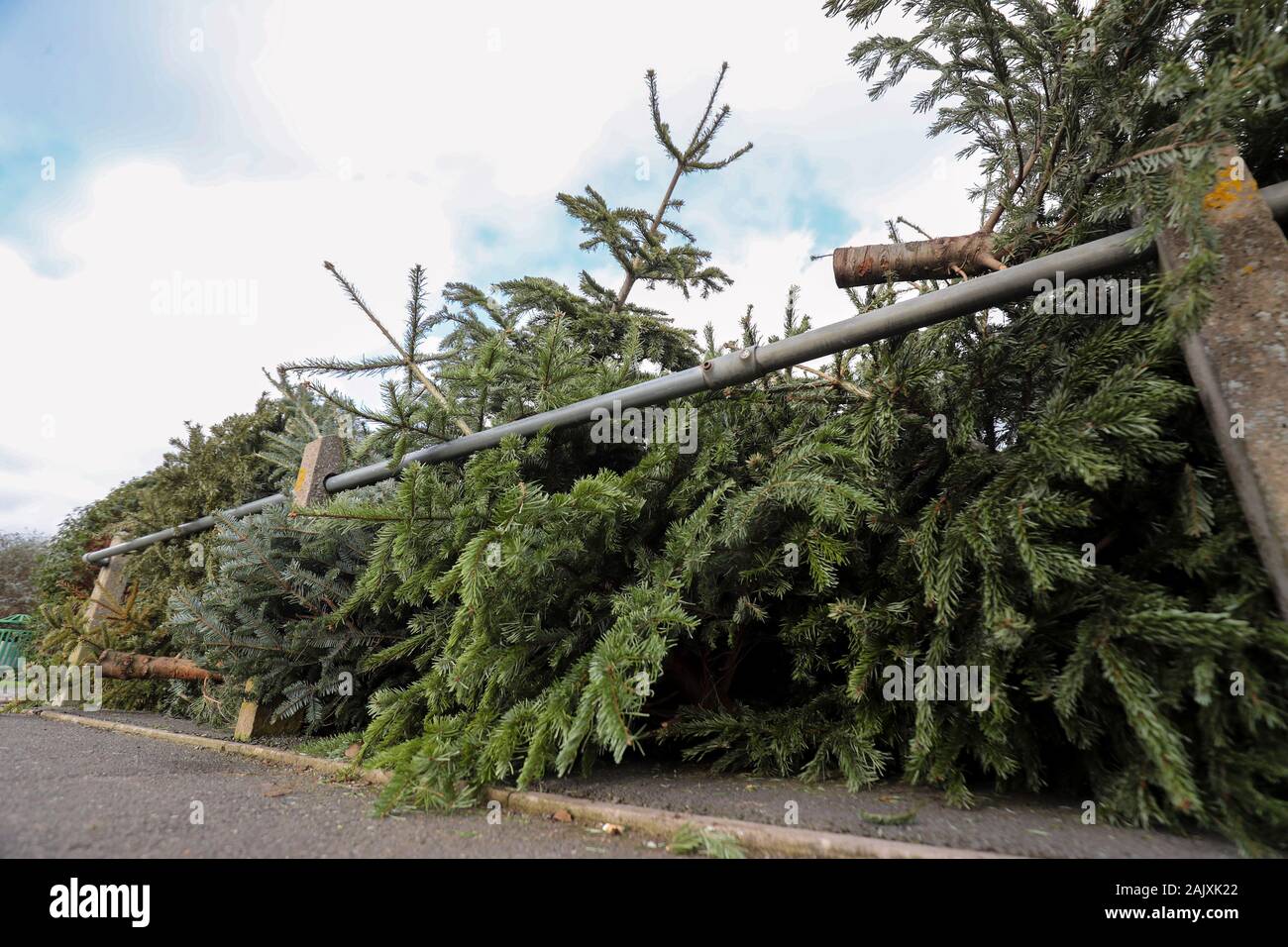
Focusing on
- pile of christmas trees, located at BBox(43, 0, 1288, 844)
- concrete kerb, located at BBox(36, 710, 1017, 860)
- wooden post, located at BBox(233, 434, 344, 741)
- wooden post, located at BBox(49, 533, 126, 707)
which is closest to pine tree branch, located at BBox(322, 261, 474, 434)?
pile of christmas trees, located at BBox(43, 0, 1288, 844)

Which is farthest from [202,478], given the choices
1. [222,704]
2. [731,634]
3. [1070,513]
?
[1070,513]

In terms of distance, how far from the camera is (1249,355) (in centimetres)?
158

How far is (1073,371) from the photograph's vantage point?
6.04 feet

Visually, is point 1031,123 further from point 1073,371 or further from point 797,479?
point 797,479

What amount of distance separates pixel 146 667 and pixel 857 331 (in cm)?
592

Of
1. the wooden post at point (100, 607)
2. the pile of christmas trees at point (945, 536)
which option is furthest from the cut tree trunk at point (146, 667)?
the pile of christmas trees at point (945, 536)

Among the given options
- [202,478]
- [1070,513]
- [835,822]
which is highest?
[202,478]

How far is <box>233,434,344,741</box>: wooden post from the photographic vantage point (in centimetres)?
356

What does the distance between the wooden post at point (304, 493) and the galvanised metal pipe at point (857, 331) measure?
0.88m

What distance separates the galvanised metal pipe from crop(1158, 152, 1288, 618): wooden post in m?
0.10

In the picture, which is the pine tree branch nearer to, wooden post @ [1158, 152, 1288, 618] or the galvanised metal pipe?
the galvanised metal pipe

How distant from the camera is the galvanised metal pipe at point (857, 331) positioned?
184cm

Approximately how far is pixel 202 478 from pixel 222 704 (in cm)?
282

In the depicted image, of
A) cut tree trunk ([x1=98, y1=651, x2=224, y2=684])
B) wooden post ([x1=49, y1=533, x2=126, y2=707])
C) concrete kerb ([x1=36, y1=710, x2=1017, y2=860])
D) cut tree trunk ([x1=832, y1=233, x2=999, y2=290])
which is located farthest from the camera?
wooden post ([x1=49, y1=533, x2=126, y2=707])
